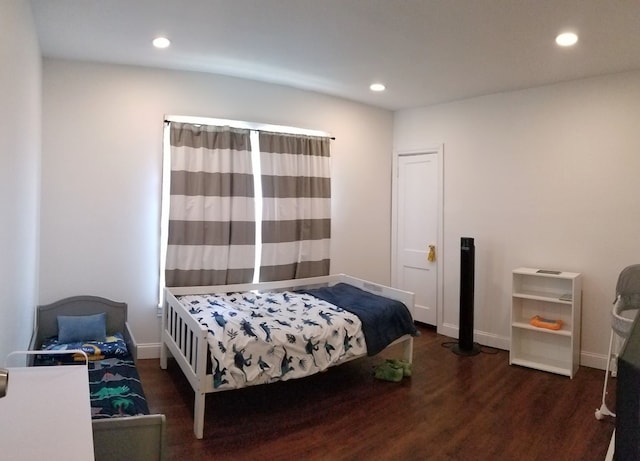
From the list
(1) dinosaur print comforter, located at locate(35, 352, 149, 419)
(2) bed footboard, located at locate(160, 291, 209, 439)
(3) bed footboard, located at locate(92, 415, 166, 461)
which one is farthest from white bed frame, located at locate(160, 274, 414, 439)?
(3) bed footboard, located at locate(92, 415, 166, 461)

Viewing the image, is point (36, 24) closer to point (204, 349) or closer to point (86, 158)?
point (86, 158)

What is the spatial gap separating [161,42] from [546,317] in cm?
398

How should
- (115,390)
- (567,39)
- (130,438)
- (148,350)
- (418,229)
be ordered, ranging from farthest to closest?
(418,229), (148,350), (567,39), (115,390), (130,438)

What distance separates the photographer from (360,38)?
2.99 metres

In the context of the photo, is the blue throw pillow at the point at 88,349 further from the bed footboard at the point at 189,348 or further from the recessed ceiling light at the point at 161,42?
the recessed ceiling light at the point at 161,42

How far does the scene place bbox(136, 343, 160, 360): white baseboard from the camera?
3762mm

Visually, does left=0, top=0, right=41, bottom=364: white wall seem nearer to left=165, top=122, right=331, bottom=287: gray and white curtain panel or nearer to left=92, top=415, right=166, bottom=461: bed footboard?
left=92, top=415, right=166, bottom=461: bed footboard

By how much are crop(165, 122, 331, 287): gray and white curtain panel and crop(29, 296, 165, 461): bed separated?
61cm

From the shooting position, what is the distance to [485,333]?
441 cm

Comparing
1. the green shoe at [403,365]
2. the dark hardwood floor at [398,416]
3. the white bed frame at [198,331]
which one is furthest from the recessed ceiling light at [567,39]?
the green shoe at [403,365]

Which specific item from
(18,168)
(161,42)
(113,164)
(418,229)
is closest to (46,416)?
(18,168)

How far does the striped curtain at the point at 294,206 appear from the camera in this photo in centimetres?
417

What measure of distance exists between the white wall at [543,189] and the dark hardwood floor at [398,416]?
2.90 feet

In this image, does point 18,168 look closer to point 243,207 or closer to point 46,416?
point 46,416
